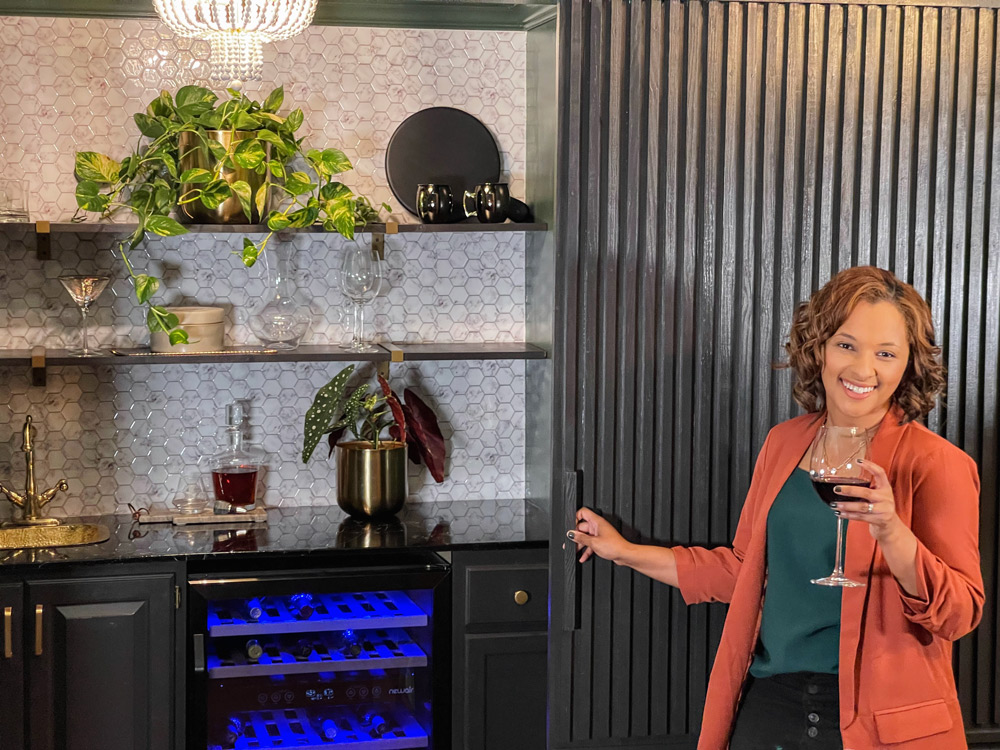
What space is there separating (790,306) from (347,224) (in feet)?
4.13

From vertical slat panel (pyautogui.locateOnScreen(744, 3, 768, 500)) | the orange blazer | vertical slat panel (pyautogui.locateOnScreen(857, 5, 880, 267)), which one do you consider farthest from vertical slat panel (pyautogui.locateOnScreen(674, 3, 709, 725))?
the orange blazer

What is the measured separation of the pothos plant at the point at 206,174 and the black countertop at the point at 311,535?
1.86 feet

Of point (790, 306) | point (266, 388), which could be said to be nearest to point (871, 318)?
point (790, 306)

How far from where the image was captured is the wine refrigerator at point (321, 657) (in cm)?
305

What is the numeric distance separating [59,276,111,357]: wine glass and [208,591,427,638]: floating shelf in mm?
832

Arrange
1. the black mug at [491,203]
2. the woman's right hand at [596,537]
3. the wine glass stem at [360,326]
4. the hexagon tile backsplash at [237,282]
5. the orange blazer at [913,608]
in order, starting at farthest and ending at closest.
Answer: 1. the wine glass stem at [360,326]
2. the hexagon tile backsplash at [237,282]
3. the black mug at [491,203]
4. the woman's right hand at [596,537]
5. the orange blazer at [913,608]

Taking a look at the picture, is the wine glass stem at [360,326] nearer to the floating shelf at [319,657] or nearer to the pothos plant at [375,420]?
the pothos plant at [375,420]

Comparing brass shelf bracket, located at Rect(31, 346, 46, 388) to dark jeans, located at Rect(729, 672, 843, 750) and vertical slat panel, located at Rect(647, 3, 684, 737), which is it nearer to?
vertical slat panel, located at Rect(647, 3, 684, 737)

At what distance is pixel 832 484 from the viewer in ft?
6.81

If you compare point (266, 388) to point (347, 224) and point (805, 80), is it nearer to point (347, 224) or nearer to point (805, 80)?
point (347, 224)

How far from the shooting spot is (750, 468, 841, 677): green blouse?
2289mm

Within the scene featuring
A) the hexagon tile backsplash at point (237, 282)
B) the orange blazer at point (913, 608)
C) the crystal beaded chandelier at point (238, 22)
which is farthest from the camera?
the hexagon tile backsplash at point (237, 282)

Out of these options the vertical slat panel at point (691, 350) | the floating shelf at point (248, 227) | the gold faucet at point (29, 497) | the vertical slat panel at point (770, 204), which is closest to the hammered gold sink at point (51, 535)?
the gold faucet at point (29, 497)

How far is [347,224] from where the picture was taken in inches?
126
